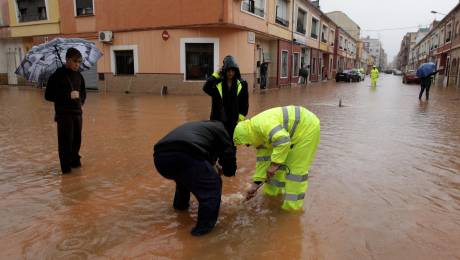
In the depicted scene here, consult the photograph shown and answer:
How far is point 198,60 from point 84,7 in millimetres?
7683

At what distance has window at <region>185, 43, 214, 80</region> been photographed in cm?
→ 1827

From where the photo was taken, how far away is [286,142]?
351 centimetres

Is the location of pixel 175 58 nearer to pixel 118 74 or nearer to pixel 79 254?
pixel 118 74

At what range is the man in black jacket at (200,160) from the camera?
3.24m

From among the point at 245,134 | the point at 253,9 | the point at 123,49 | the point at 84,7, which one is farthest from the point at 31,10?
the point at 245,134

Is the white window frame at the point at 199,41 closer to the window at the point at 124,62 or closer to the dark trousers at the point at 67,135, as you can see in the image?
the window at the point at 124,62

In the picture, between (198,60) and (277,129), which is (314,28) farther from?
(277,129)

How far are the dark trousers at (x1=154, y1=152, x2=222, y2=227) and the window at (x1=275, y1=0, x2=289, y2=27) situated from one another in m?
21.2

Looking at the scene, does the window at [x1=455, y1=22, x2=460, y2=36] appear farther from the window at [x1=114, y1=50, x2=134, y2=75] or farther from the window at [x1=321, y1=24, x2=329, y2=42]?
the window at [x1=114, y1=50, x2=134, y2=75]

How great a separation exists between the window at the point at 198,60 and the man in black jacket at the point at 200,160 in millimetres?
15144

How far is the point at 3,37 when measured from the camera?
82.8ft

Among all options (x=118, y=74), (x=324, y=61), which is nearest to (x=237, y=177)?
(x=118, y=74)

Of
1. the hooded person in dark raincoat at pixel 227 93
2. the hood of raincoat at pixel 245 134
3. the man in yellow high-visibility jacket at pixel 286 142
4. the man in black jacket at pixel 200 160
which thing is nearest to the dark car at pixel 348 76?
the hooded person in dark raincoat at pixel 227 93

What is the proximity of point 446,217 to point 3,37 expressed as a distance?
93.8ft
